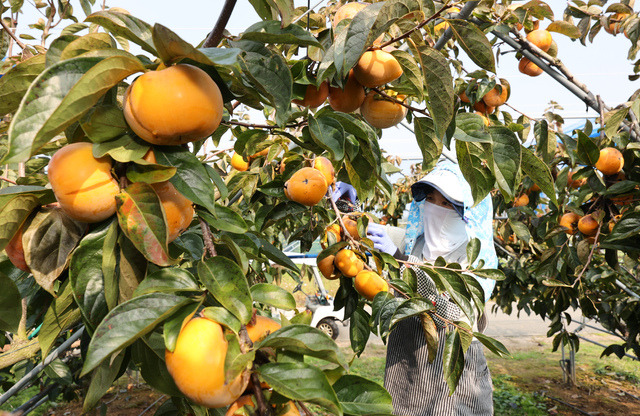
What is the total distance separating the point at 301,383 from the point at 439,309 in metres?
1.76

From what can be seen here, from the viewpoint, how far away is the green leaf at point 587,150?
173cm

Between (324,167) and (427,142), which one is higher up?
(427,142)

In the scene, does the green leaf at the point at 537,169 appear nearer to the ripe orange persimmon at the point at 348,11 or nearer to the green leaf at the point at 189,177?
the ripe orange persimmon at the point at 348,11

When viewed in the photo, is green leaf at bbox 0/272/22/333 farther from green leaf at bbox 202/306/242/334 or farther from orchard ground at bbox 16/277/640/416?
orchard ground at bbox 16/277/640/416

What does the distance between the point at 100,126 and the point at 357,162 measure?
1.78 ft

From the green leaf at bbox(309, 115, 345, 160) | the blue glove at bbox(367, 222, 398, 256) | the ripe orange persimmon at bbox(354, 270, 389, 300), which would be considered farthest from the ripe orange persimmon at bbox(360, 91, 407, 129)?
the blue glove at bbox(367, 222, 398, 256)

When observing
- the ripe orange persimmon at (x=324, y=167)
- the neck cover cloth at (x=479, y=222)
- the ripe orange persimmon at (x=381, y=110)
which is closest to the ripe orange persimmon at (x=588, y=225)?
the neck cover cloth at (x=479, y=222)

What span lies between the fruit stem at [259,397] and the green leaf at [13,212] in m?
0.35

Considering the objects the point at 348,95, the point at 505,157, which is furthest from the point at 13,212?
the point at 505,157

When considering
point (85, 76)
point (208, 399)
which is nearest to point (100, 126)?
point (85, 76)

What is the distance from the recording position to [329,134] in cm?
78

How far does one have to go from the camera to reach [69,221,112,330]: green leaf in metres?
0.54

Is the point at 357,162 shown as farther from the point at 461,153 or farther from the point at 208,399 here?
the point at 208,399

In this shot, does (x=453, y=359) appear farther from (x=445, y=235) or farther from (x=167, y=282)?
(x=445, y=235)
